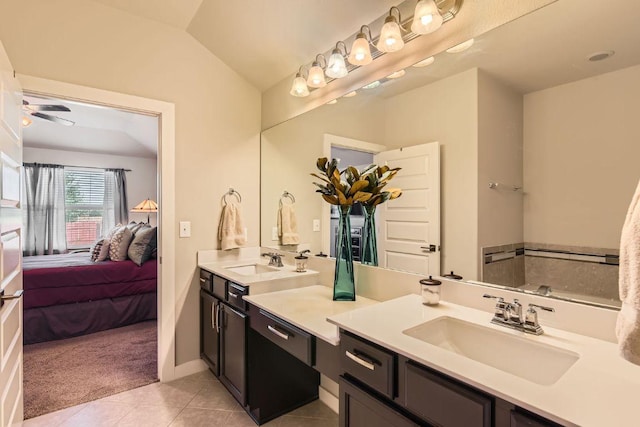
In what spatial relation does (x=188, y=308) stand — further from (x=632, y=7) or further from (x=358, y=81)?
(x=632, y=7)

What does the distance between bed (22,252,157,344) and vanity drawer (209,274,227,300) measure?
70.3 inches

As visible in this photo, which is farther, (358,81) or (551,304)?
(358,81)

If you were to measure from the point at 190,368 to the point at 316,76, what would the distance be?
7.62 ft

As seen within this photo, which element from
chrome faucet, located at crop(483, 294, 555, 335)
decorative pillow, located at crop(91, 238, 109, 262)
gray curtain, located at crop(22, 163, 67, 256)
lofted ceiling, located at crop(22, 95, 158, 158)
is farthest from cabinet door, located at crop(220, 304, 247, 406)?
gray curtain, located at crop(22, 163, 67, 256)

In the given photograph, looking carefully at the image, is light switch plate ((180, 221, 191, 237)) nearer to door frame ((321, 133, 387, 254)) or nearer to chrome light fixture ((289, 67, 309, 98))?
door frame ((321, 133, 387, 254))

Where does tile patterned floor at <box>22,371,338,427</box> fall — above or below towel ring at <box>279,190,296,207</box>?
below

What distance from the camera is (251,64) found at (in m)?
2.58

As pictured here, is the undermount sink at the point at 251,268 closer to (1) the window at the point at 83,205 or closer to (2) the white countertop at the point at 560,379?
(2) the white countertop at the point at 560,379

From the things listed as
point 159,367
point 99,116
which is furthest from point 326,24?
point 99,116

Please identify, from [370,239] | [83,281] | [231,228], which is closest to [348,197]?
[370,239]

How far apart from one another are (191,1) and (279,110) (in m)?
0.91

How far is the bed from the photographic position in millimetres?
3139

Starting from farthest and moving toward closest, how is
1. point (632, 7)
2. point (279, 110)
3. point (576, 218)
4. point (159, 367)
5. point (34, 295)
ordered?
1. point (34, 295)
2. point (279, 110)
3. point (159, 367)
4. point (576, 218)
5. point (632, 7)

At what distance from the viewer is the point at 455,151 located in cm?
154
